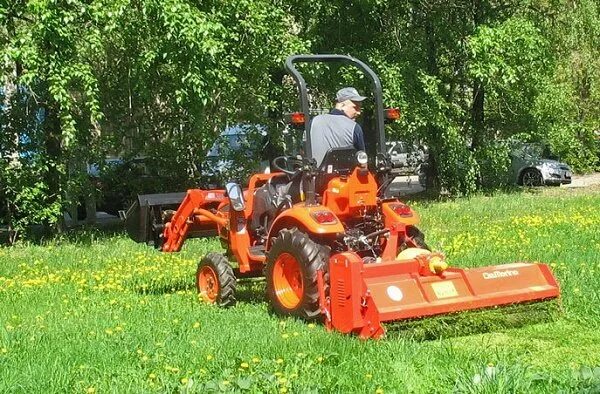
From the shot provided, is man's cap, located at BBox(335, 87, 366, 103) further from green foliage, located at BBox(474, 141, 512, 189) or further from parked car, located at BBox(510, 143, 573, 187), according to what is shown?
parked car, located at BBox(510, 143, 573, 187)

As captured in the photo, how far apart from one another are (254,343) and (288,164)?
259 cm

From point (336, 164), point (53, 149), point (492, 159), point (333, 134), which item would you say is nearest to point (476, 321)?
point (336, 164)

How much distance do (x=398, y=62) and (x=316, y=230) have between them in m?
13.6

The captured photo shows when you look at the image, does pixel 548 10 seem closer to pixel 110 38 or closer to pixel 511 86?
pixel 511 86

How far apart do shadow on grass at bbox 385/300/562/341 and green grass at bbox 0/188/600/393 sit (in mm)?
10

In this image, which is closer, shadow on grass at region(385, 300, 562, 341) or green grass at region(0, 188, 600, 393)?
green grass at region(0, 188, 600, 393)

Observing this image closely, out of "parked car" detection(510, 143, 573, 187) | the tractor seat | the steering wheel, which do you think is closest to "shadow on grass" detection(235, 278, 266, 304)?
the steering wheel

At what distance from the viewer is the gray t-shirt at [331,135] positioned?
26.9 feet

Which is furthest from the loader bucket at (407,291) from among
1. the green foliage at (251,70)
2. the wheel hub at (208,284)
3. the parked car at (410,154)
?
the parked car at (410,154)

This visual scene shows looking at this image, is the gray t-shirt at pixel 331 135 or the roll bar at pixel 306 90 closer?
the roll bar at pixel 306 90

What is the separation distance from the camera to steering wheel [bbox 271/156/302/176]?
8.39 m

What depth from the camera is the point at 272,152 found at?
19.8 metres

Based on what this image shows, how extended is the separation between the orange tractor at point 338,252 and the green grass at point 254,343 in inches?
7.6

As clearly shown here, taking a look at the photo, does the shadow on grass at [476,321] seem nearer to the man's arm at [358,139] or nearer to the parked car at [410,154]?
the man's arm at [358,139]
